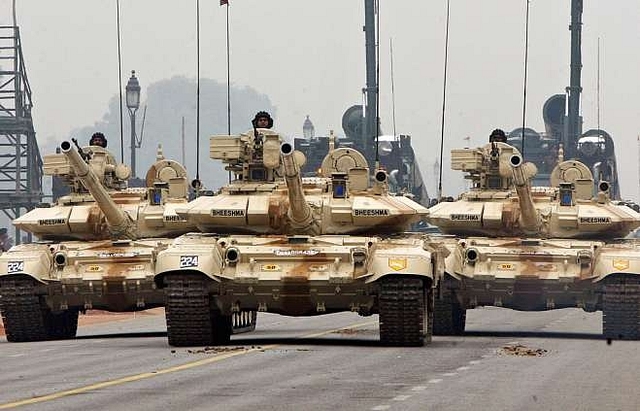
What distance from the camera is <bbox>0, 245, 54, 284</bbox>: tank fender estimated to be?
3081 cm

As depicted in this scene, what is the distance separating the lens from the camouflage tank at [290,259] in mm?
26625

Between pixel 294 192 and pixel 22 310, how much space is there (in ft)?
19.8

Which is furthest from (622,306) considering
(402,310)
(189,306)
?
(189,306)

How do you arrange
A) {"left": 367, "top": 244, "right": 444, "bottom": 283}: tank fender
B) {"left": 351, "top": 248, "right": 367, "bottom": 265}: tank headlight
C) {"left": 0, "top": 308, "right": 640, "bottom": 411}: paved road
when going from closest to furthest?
1. {"left": 0, "top": 308, "right": 640, "bottom": 411}: paved road
2. {"left": 367, "top": 244, "right": 444, "bottom": 283}: tank fender
3. {"left": 351, "top": 248, "right": 367, "bottom": 265}: tank headlight

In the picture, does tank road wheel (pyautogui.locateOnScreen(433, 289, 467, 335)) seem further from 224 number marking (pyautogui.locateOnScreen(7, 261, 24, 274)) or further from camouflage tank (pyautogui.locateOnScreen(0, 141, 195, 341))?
224 number marking (pyautogui.locateOnScreen(7, 261, 24, 274))

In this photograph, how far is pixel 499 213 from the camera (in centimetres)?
3500

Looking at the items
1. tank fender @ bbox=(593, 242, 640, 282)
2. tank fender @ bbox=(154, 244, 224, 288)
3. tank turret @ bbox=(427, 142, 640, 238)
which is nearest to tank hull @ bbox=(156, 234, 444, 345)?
tank fender @ bbox=(154, 244, 224, 288)

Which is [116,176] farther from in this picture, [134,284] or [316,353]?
[316,353]

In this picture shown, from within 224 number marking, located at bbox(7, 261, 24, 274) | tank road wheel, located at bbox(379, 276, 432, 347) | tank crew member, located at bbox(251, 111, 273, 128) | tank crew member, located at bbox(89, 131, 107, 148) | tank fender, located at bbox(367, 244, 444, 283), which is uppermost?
tank crew member, located at bbox(251, 111, 273, 128)

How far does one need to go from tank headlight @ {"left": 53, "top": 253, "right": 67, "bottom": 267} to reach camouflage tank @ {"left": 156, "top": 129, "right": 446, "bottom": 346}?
3010mm

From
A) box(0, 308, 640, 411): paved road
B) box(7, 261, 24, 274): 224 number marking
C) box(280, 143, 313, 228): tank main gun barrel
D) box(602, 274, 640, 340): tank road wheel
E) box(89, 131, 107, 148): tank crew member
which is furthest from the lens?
box(89, 131, 107, 148): tank crew member

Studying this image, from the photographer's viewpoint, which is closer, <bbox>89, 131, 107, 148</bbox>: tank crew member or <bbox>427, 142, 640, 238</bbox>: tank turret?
<bbox>427, 142, 640, 238</bbox>: tank turret

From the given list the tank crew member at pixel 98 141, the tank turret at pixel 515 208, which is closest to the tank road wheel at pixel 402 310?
the tank turret at pixel 515 208

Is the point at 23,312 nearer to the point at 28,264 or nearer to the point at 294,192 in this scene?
the point at 28,264
